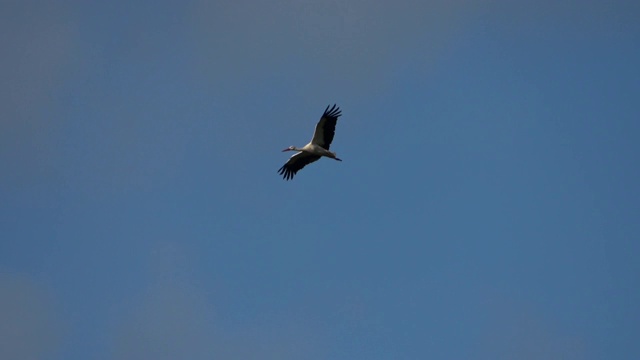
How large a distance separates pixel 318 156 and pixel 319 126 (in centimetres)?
183

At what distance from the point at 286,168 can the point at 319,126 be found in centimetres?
289

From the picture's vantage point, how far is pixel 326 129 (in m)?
52.9

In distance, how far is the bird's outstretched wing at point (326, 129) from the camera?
172 feet

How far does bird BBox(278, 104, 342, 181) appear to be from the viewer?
52.6m

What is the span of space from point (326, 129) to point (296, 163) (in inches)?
96.8

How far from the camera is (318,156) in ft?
178

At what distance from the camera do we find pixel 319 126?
52.8m

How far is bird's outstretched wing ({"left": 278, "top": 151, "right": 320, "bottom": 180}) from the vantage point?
5441 cm

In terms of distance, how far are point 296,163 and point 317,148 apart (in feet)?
5.13

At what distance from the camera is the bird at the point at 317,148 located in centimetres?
5256

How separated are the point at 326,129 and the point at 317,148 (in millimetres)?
949

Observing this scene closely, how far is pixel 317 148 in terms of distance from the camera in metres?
53.5

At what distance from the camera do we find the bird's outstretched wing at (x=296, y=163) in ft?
178
